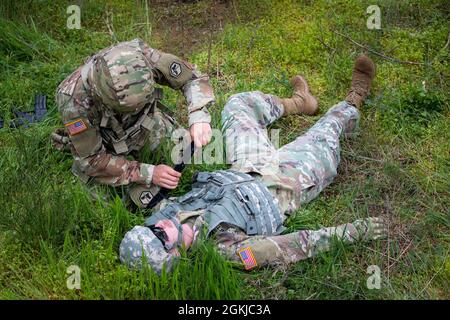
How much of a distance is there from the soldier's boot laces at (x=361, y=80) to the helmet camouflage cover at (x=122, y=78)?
5.28ft

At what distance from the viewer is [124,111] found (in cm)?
358

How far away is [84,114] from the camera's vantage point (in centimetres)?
367

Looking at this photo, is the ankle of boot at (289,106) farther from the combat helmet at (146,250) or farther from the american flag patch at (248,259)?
the combat helmet at (146,250)

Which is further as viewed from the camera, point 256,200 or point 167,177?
point 167,177

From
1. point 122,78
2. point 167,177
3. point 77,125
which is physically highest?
point 122,78

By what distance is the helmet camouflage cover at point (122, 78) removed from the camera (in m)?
3.38

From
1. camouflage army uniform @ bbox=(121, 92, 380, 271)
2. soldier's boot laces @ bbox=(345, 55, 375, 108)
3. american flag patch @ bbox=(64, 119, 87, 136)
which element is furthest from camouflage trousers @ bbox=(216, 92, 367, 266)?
american flag patch @ bbox=(64, 119, 87, 136)

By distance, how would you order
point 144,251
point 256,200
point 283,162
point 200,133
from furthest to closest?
point 283,162 → point 200,133 → point 256,200 → point 144,251

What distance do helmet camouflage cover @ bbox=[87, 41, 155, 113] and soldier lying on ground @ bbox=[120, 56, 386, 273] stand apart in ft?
2.12

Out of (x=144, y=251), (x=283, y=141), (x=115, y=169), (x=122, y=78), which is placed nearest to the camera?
(x=144, y=251)

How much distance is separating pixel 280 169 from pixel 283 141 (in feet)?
1.83

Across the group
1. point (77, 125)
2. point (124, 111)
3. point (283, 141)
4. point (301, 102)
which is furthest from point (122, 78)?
point (301, 102)

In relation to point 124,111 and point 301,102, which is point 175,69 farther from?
point 301,102
